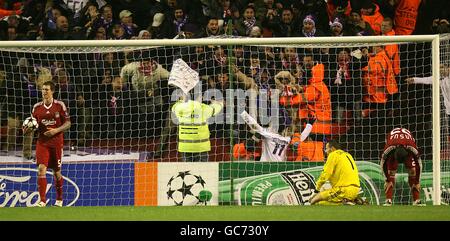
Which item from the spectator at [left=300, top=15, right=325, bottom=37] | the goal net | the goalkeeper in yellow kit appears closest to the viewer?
the goalkeeper in yellow kit

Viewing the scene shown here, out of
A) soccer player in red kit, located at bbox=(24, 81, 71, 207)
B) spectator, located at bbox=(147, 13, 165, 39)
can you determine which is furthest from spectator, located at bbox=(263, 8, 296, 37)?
soccer player in red kit, located at bbox=(24, 81, 71, 207)

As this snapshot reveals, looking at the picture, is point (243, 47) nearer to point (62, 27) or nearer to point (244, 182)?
point (244, 182)

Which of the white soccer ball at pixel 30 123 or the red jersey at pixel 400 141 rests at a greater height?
the white soccer ball at pixel 30 123

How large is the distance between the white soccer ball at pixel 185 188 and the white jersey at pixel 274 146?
1.03 meters

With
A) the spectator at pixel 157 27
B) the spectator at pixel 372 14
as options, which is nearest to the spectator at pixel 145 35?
the spectator at pixel 157 27

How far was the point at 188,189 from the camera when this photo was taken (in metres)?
14.9

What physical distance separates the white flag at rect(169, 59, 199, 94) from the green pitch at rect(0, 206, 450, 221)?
3.51m

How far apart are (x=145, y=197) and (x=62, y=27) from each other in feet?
11.6

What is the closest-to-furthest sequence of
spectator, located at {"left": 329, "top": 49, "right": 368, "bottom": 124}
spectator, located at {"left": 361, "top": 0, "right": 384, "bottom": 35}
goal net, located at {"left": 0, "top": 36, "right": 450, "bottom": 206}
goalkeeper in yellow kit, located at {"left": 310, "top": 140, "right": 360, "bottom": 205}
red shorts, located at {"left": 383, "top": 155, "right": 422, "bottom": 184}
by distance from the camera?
1. goalkeeper in yellow kit, located at {"left": 310, "top": 140, "right": 360, "bottom": 205}
2. red shorts, located at {"left": 383, "top": 155, "right": 422, "bottom": 184}
3. goal net, located at {"left": 0, "top": 36, "right": 450, "bottom": 206}
4. spectator, located at {"left": 329, "top": 49, "right": 368, "bottom": 124}
5. spectator, located at {"left": 361, "top": 0, "right": 384, "bottom": 35}

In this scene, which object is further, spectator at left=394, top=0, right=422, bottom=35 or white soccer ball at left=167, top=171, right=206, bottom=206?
spectator at left=394, top=0, right=422, bottom=35

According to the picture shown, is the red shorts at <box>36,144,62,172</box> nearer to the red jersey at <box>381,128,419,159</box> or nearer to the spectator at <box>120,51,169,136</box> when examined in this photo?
the spectator at <box>120,51,169,136</box>

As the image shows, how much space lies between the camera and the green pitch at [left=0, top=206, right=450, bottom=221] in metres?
10.6

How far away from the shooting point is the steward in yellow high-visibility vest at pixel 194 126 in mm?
14922

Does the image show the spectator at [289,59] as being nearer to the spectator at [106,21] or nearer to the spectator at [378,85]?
the spectator at [378,85]
